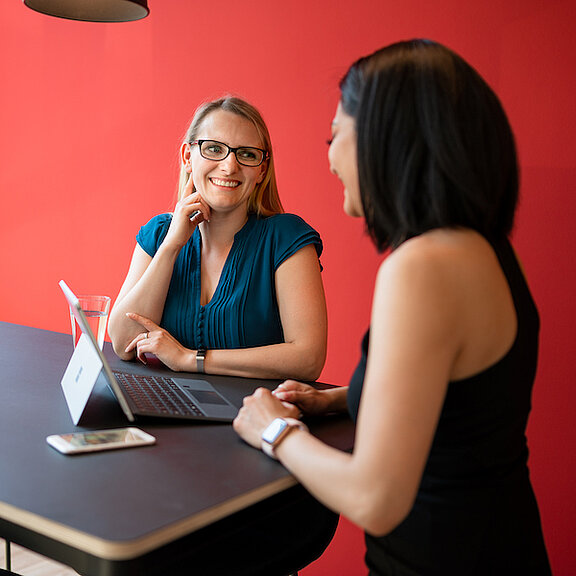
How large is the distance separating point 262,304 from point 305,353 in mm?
256

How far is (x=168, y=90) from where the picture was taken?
3299 mm

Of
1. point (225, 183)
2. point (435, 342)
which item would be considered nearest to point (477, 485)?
point (435, 342)

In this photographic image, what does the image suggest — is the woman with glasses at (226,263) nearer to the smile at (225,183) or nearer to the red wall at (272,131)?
the smile at (225,183)

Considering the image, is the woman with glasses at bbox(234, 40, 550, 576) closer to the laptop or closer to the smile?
the laptop

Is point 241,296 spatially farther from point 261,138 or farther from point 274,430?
point 274,430

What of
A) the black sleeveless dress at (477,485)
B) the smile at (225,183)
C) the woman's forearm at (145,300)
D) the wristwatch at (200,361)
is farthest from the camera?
the smile at (225,183)

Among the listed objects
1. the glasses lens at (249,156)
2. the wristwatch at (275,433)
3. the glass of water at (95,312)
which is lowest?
the wristwatch at (275,433)

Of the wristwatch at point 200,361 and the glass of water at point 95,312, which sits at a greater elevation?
the glass of water at point 95,312

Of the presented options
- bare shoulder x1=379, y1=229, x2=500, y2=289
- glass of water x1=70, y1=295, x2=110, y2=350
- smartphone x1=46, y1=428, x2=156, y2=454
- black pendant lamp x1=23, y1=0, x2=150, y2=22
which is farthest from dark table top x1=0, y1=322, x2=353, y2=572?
black pendant lamp x1=23, y1=0, x2=150, y2=22

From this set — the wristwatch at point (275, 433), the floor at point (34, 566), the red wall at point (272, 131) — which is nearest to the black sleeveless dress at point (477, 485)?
the wristwatch at point (275, 433)

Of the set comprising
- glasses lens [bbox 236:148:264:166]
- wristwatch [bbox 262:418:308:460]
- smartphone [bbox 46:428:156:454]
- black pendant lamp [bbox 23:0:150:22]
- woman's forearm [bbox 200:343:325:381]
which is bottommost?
woman's forearm [bbox 200:343:325:381]

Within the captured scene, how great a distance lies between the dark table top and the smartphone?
0.04 feet

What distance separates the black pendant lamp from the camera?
1939 millimetres

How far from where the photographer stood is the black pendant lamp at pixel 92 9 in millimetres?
1939
